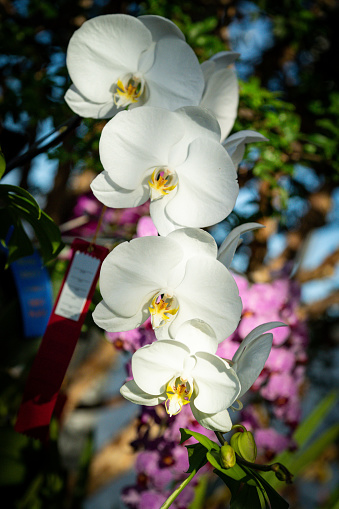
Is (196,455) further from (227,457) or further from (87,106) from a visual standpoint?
(87,106)

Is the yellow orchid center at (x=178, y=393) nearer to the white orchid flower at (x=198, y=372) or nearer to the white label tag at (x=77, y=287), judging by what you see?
the white orchid flower at (x=198, y=372)

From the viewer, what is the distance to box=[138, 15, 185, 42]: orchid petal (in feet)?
1.32

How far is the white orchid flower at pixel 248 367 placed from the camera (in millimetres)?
353

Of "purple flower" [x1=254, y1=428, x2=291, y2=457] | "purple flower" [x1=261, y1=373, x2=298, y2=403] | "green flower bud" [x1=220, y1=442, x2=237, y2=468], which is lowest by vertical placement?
"purple flower" [x1=254, y1=428, x2=291, y2=457]

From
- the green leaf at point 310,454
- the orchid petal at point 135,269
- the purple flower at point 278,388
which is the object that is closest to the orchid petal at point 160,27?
the orchid petal at point 135,269

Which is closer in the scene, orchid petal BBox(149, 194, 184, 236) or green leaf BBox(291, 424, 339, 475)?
orchid petal BBox(149, 194, 184, 236)

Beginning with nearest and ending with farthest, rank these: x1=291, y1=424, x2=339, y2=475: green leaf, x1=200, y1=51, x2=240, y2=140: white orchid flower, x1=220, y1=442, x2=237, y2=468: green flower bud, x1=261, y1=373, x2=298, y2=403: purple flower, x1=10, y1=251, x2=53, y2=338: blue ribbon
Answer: x1=220, y1=442, x2=237, y2=468: green flower bud, x1=200, y1=51, x2=240, y2=140: white orchid flower, x1=10, y1=251, x2=53, y2=338: blue ribbon, x1=261, y1=373, x2=298, y2=403: purple flower, x1=291, y1=424, x2=339, y2=475: green leaf

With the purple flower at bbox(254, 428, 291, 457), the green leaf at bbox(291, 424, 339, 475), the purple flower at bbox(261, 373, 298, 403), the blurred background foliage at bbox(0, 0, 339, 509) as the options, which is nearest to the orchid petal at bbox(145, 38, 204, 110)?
the blurred background foliage at bbox(0, 0, 339, 509)

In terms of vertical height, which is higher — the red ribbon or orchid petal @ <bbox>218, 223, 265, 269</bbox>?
orchid petal @ <bbox>218, 223, 265, 269</bbox>

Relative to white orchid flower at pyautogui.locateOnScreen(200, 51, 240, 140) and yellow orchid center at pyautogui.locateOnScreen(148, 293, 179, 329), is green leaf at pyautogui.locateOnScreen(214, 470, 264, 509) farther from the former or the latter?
white orchid flower at pyautogui.locateOnScreen(200, 51, 240, 140)

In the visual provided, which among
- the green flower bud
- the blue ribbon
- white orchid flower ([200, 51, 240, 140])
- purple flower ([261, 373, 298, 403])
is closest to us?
the green flower bud

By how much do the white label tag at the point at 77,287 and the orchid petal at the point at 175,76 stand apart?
176mm

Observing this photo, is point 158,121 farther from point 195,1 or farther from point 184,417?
point 195,1

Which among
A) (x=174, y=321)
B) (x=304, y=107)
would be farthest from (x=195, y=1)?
(x=174, y=321)
